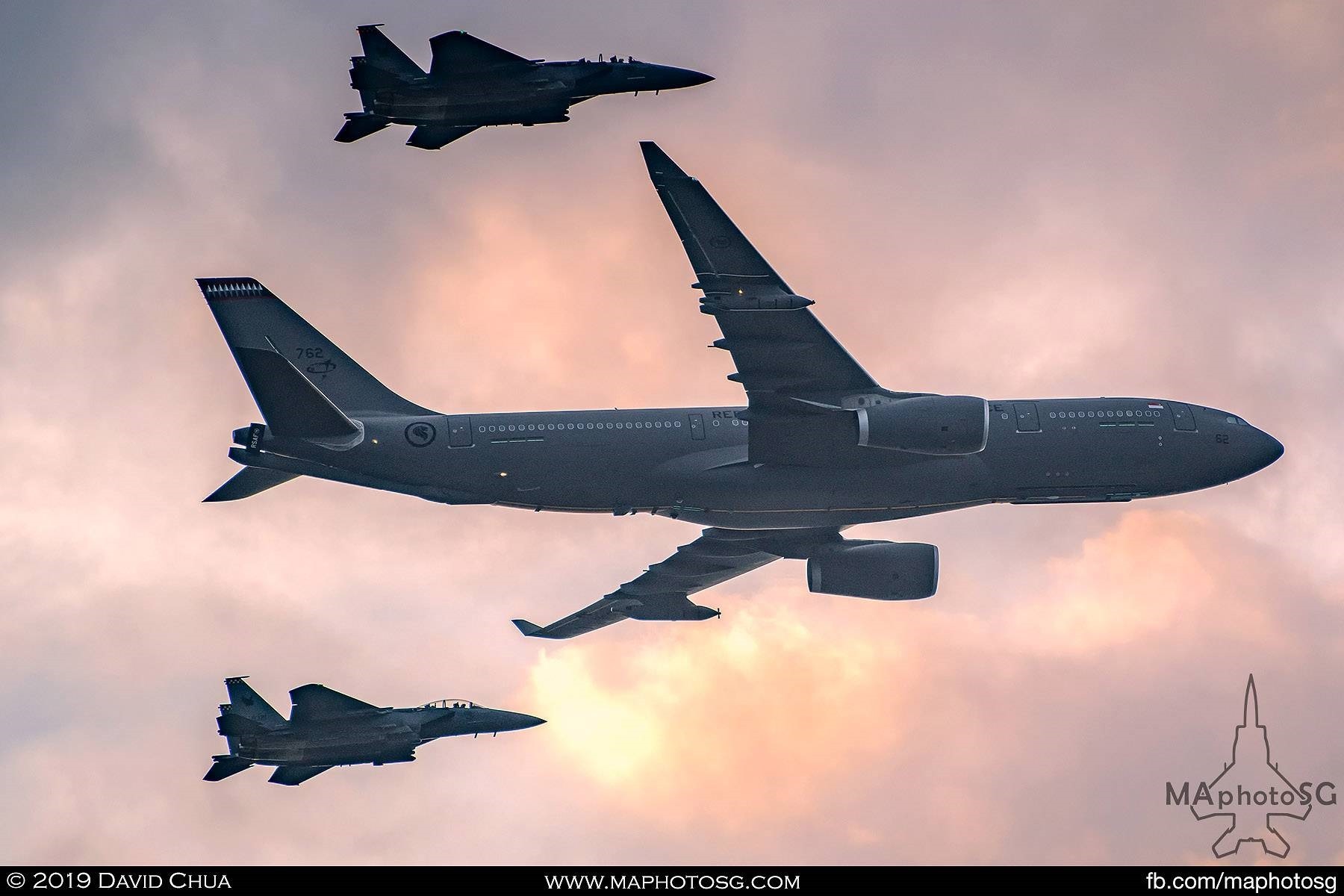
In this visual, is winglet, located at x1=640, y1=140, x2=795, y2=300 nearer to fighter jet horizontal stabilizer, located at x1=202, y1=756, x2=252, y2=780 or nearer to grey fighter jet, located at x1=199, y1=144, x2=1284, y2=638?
grey fighter jet, located at x1=199, y1=144, x2=1284, y2=638

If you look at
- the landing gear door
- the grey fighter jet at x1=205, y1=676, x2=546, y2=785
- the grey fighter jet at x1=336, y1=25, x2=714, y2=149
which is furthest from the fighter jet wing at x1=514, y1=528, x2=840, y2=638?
the grey fighter jet at x1=336, y1=25, x2=714, y2=149

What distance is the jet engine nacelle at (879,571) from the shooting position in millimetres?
59062

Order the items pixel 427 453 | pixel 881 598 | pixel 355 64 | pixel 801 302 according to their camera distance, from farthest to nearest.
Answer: pixel 881 598, pixel 427 453, pixel 801 302, pixel 355 64

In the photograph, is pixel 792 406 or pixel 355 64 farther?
pixel 792 406

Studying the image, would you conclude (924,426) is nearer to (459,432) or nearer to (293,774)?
(459,432)

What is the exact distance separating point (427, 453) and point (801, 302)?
13.5 meters

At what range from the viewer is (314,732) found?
60.8 metres

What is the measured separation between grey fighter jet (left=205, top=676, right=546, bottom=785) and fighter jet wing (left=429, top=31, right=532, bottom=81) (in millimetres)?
27783

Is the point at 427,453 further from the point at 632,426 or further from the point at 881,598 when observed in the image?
the point at 881,598

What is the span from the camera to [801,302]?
1873 inches

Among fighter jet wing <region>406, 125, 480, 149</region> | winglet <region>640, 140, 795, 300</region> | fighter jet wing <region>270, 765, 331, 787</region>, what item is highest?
fighter jet wing <region>406, 125, 480, 149</region>

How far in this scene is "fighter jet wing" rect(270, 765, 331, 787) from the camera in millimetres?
61906
